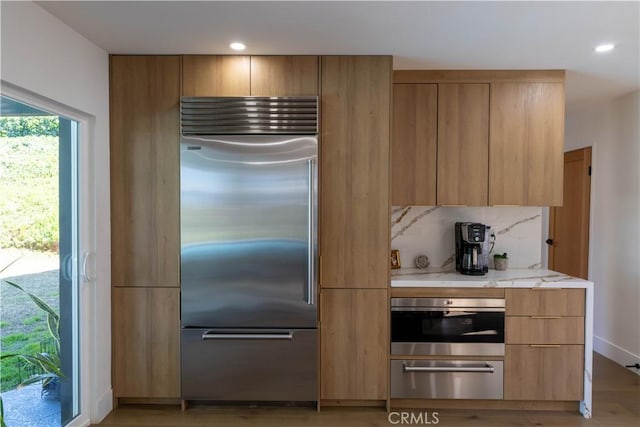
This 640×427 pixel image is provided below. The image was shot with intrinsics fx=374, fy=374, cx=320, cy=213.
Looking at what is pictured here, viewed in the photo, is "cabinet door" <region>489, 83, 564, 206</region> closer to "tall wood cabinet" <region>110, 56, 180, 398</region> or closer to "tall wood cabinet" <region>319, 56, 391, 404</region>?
"tall wood cabinet" <region>319, 56, 391, 404</region>

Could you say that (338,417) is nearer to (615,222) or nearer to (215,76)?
(215,76)

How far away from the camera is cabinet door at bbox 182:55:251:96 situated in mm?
2570

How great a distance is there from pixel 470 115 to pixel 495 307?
141cm

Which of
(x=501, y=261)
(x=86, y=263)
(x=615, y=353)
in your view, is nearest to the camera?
(x=86, y=263)

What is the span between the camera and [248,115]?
2516mm

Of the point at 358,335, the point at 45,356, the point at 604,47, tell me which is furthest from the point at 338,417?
the point at 604,47

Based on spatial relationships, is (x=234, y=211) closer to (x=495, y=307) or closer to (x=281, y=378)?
(x=281, y=378)

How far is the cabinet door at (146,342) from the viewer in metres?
2.61

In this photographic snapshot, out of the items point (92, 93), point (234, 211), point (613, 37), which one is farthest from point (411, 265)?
point (92, 93)

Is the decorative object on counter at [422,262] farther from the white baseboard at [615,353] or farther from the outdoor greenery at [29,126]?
the outdoor greenery at [29,126]

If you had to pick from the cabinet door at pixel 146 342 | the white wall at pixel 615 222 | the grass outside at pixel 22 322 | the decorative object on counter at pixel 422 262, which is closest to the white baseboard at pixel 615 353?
the white wall at pixel 615 222

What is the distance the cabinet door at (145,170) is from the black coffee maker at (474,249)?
2.15 meters

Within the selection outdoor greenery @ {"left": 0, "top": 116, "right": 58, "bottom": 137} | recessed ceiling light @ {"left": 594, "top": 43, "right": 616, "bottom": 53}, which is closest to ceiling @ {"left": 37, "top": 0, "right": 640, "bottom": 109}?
recessed ceiling light @ {"left": 594, "top": 43, "right": 616, "bottom": 53}

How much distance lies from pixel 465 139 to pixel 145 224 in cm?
241
